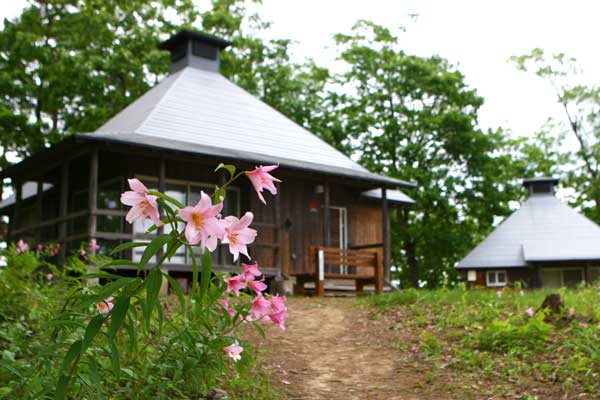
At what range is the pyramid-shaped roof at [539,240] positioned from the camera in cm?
2567

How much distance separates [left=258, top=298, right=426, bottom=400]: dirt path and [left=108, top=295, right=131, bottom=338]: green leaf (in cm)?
393

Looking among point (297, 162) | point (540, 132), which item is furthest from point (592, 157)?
point (297, 162)

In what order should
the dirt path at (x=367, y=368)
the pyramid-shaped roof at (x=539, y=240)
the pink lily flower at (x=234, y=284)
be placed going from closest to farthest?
the pink lily flower at (x=234, y=284) < the dirt path at (x=367, y=368) < the pyramid-shaped roof at (x=539, y=240)

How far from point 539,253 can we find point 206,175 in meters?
15.2

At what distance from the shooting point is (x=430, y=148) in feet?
95.8

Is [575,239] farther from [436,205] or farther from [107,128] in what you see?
[107,128]

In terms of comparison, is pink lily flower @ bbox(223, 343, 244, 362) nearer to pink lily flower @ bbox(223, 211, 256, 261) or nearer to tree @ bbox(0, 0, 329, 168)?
pink lily flower @ bbox(223, 211, 256, 261)

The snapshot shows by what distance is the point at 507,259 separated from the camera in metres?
26.6

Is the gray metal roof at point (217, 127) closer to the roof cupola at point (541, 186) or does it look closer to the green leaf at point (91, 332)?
the green leaf at point (91, 332)

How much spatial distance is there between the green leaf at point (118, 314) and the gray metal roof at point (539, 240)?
2503 cm

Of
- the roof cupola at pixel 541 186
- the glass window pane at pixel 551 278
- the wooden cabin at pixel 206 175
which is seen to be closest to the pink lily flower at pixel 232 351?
the wooden cabin at pixel 206 175

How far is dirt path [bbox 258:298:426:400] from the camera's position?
6453mm

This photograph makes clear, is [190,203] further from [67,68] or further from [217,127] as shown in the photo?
[67,68]

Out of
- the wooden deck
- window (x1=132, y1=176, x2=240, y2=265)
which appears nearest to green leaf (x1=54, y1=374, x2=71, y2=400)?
the wooden deck
